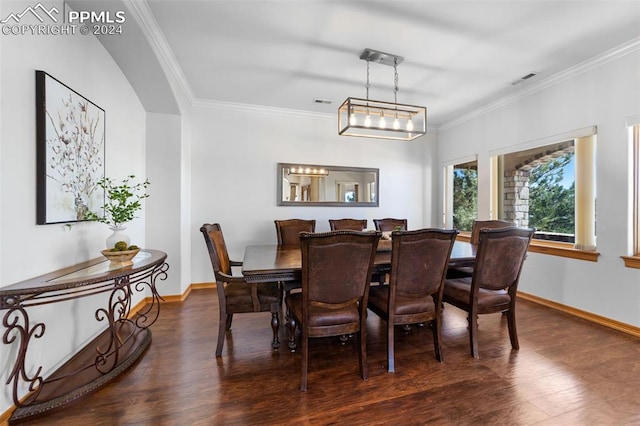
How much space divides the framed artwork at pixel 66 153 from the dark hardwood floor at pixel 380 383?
1.26 m

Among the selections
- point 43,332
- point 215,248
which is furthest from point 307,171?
point 43,332

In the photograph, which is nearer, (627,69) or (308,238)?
(308,238)

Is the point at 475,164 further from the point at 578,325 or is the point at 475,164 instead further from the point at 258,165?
the point at 258,165

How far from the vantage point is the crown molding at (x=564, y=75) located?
2650 mm

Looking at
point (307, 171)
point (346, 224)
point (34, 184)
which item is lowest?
point (346, 224)

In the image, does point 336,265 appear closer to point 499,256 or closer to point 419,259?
point 419,259

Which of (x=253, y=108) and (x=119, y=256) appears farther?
(x=253, y=108)

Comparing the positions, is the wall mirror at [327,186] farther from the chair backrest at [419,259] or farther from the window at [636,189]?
the window at [636,189]

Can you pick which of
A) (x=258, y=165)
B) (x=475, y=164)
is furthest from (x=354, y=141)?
(x=475, y=164)

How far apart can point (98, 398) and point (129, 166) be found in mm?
2180

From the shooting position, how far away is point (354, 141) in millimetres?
4773

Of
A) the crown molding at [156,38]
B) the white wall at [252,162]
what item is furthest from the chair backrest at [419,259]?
the white wall at [252,162]

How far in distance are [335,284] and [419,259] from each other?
0.65 meters

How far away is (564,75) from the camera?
3184 millimetres
